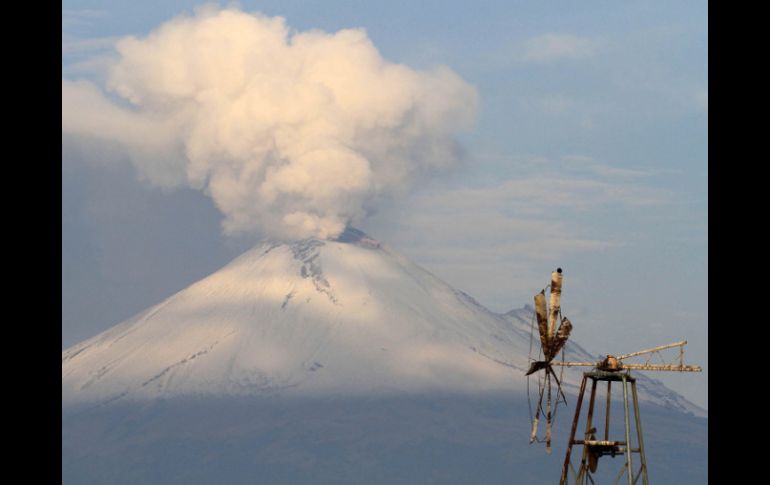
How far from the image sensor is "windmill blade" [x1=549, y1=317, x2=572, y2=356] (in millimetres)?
39906

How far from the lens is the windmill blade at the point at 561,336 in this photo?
3991 centimetres

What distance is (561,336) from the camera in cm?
4103
